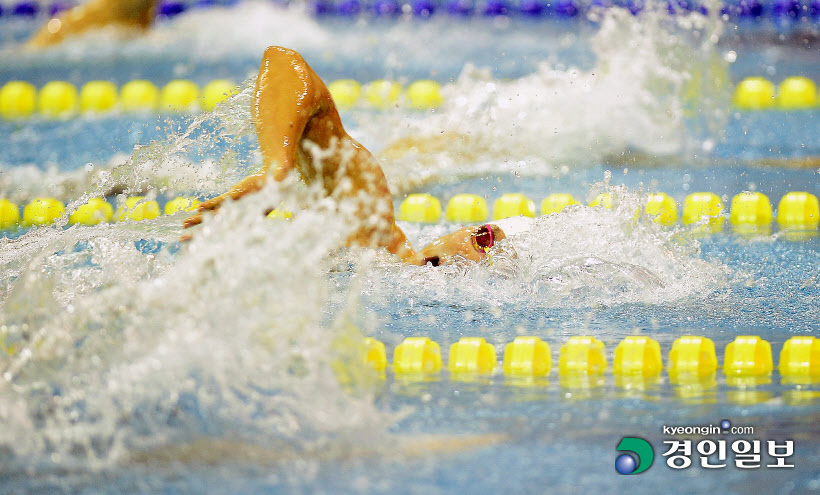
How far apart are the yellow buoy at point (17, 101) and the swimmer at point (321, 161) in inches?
151

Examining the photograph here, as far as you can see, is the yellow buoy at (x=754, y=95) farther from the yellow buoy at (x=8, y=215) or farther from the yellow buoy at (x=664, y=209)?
the yellow buoy at (x=8, y=215)

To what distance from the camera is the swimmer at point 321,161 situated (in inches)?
85.5

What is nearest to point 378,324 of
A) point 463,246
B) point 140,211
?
point 463,246

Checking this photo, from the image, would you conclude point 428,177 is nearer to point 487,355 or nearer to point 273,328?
point 487,355

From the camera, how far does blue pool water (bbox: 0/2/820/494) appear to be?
65.5 inches

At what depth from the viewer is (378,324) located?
2434 mm

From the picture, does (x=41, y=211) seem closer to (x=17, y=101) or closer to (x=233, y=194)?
(x=233, y=194)

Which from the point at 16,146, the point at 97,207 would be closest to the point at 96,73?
the point at 16,146

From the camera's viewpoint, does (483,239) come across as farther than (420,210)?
No

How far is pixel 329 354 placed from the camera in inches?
72.1

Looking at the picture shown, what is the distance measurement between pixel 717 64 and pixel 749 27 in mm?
2003

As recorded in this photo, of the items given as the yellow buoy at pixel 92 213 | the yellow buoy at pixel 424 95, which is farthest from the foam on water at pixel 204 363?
the yellow buoy at pixel 424 95

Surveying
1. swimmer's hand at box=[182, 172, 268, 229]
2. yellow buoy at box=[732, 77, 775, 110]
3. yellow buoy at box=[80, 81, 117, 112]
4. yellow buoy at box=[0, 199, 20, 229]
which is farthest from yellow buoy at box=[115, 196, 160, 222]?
yellow buoy at box=[732, 77, 775, 110]

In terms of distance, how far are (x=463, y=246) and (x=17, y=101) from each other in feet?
13.3
